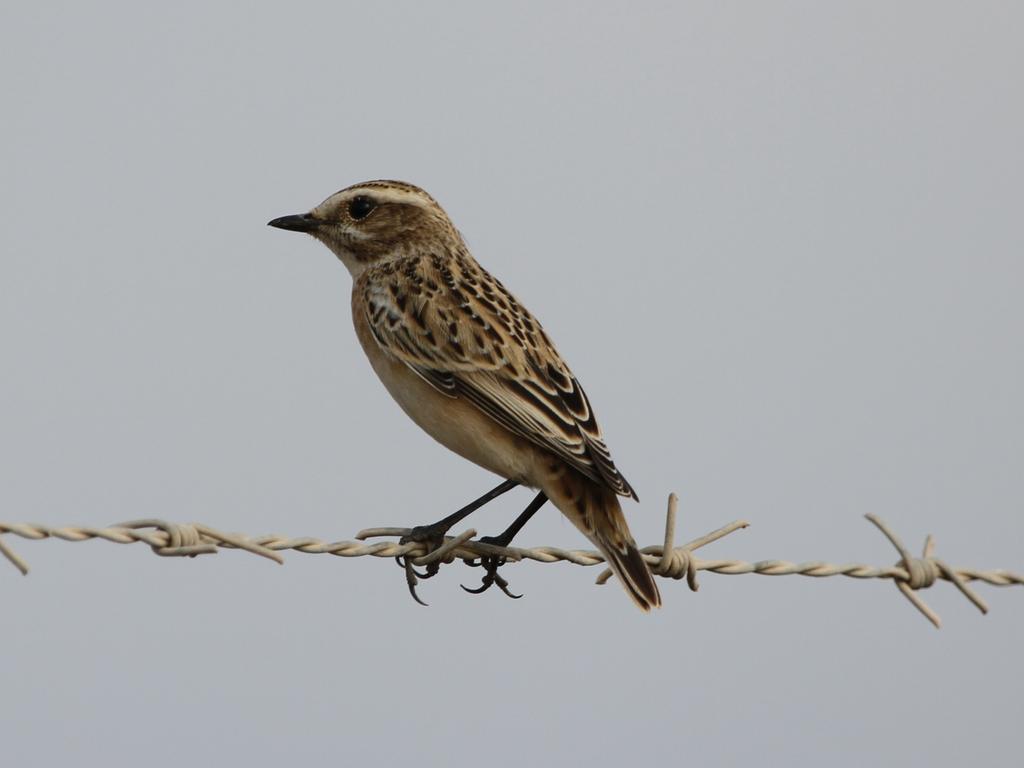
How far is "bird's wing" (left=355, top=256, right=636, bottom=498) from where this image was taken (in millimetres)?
7379

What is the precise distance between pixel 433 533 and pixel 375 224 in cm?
247

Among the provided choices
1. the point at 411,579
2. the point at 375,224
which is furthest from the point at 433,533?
the point at 375,224

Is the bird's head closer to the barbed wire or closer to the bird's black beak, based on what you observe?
the bird's black beak

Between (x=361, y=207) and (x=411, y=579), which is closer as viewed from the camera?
(x=411, y=579)

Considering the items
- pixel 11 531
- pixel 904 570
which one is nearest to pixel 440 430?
pixel 904 570

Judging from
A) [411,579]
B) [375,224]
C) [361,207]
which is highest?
[361,207]

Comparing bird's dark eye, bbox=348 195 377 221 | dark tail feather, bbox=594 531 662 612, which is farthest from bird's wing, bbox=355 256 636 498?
bird's dark eye, bbox=348 195 377 221

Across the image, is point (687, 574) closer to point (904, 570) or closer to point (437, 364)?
point (904, 570)

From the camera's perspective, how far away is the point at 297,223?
31.0 ft

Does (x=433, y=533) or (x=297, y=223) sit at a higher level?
(x=297, y=223)

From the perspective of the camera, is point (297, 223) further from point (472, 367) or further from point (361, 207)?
point (472, 367)

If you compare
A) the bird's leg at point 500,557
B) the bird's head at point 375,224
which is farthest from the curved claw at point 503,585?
the bird's head at point 375,224

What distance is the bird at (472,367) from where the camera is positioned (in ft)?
23.8

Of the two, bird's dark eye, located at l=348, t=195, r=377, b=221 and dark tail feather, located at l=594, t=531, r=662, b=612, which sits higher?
bird's dark eye, located at l=348, t=195, r=377, b=221
